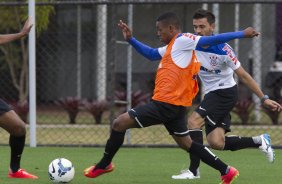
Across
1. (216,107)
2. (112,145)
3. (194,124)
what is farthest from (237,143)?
(112,145)

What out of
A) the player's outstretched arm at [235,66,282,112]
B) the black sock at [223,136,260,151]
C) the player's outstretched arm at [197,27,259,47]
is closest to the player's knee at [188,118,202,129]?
the black sock at [223,136,260,151]

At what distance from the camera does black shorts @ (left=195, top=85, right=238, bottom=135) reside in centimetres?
903

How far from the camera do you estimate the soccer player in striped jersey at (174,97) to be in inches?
313

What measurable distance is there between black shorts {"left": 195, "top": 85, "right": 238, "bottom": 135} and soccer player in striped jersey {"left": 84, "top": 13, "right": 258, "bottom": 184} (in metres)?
0.88

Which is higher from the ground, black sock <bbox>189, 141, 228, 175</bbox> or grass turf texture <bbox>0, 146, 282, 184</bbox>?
black sock <bbox>189, 141, 228, 175</bbox>

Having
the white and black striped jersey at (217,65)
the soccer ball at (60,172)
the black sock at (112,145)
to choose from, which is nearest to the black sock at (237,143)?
the white and black striped jersey at (217,65)

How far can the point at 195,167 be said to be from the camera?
888cm

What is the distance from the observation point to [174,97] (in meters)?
7.96

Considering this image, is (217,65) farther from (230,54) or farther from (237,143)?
(237,143)

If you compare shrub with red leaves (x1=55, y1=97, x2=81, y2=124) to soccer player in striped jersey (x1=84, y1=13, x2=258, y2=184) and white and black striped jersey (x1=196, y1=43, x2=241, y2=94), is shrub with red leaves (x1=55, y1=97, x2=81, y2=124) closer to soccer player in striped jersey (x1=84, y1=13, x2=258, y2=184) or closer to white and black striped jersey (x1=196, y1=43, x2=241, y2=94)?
white and black striped jersey (x1=196, y1=43, x2=241, y2=94)

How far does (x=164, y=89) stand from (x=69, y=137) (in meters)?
6.66

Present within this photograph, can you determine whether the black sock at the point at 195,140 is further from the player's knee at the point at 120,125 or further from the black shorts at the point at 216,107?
the player's knee at the point at 120,125

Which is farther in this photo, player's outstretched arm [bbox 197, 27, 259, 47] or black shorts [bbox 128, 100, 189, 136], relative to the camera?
black shorts [bbox 128, 100, 189, 136]

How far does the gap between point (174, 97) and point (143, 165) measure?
2.36m
